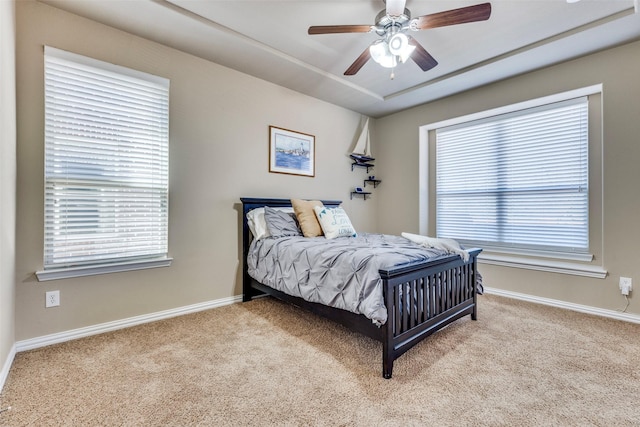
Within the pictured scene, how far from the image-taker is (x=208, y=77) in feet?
9.52

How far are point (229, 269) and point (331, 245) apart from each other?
1316 millimetres

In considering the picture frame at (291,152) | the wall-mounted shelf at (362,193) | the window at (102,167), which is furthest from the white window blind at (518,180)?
the window at (102,167)

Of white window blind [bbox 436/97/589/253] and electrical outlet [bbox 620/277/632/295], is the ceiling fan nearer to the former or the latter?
white window blind [bbox 436/97/589/253]

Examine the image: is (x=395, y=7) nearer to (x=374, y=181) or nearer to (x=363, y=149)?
(x=363, y=149)

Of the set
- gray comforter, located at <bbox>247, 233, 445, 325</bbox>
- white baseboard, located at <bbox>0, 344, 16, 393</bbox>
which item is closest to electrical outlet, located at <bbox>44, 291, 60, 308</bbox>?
white baseboard, located at <bbox>0, 344, 16, 393</bbox>

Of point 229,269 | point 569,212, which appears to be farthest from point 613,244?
point 229,269

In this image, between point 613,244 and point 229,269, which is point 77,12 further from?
point 613,244

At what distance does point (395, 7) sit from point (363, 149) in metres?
2.52

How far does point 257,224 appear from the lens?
2945 mm

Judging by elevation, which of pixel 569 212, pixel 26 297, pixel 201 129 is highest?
pixel 201 129

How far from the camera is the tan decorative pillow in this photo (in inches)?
118

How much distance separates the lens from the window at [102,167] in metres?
2.11

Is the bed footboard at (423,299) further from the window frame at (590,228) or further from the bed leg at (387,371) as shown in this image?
the window frame at (590,228)

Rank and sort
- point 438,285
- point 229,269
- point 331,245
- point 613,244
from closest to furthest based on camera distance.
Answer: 1. point 438,285
2. point 331,245
3. point 613,244
4. point 229,269
